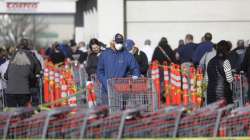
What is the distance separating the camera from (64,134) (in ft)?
33.1

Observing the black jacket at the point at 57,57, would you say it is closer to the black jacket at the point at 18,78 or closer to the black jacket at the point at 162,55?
the black jacket at the point at 162,55

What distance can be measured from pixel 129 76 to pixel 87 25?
79.9 ft

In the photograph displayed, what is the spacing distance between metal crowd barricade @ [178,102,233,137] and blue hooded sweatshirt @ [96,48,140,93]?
200 inches

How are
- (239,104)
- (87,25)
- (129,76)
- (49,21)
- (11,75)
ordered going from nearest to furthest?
(129,76), (11,75), (239,104), (87,25), (49,21)

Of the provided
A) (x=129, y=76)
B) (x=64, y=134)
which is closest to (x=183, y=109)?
(x=64, y=134)

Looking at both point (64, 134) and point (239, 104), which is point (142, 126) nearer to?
point (64, 134)

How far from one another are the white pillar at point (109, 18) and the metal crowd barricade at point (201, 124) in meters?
20.0

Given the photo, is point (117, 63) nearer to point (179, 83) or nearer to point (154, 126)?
point (154, 126)

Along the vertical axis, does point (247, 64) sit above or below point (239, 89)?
above

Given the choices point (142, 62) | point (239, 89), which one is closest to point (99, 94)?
point (239, 89)

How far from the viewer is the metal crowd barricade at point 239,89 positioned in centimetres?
A: 1873

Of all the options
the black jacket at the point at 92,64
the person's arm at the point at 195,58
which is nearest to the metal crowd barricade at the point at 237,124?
the black jacket at the point at 92,64

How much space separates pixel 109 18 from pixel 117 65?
15.2m

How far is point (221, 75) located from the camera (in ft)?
49.0
